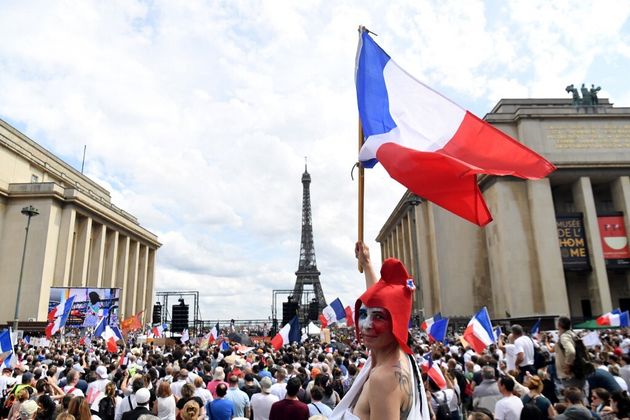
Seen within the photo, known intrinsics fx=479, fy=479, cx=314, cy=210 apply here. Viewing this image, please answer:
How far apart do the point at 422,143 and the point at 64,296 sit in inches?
1552

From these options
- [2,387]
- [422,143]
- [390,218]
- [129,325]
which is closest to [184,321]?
[129,325]

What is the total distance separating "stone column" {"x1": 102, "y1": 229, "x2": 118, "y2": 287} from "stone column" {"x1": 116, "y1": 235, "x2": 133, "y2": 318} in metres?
1.25

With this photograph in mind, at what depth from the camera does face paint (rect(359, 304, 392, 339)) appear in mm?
2869

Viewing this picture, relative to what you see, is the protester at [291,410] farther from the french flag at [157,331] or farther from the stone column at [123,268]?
the stone column at [123,268]

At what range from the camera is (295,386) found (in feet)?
21.3

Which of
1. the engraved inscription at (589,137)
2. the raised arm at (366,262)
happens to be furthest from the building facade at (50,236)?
the engraved inscription at (589,137)

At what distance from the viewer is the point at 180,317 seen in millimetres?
35406

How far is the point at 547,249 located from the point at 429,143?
3805 cm

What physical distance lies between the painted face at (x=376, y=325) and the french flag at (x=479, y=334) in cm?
1068

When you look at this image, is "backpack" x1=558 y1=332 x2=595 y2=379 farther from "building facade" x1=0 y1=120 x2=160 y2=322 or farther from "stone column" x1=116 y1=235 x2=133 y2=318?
"stone column" x1=116 y1=235 x2=133 y2=318

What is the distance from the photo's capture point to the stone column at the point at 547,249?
37531 millimetres

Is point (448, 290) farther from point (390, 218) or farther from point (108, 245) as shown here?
point (108, 245)

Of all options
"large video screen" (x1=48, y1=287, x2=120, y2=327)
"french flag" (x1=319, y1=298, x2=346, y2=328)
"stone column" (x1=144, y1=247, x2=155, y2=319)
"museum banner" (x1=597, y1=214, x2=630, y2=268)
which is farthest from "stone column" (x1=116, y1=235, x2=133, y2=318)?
"museum banner" (x1=597, y1=214, x2=630, y2=268)

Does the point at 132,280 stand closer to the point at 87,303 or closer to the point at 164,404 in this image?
the point at 87,303
